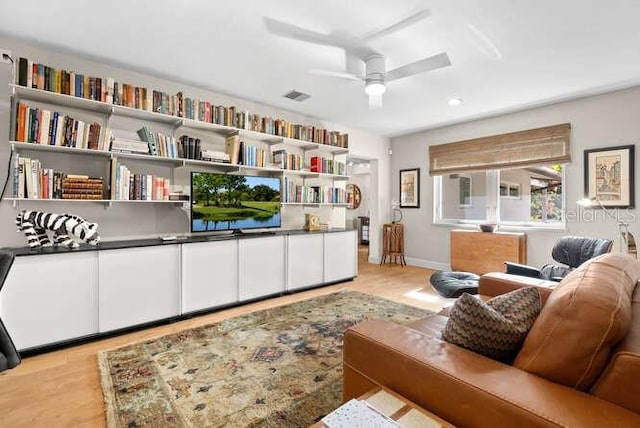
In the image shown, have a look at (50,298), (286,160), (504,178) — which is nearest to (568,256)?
(504,178)

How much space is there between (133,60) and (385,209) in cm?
448

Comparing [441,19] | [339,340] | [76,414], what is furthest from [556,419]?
[441,19]

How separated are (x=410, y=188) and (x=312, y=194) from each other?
222 cm

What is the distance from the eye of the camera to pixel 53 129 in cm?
257

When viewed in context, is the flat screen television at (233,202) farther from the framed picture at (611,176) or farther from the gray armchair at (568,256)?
the framed picture at (611,176)

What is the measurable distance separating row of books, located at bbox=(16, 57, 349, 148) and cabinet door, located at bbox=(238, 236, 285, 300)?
136cm

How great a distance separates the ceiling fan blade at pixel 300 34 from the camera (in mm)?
2387

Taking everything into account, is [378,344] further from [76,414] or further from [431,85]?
[431,85]

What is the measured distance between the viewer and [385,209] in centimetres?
602

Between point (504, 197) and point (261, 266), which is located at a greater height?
point (504, 197)

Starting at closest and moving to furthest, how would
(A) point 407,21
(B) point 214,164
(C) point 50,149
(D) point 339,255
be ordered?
1. (A) point 407,21
2. (C) point 50,149
3. (B) point 214,164
4. (D) point 339,255

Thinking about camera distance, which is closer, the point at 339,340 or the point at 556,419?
the point at 556,419

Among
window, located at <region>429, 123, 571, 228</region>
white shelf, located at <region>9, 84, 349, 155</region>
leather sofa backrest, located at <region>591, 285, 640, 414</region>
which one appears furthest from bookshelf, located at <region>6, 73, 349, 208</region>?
leather sofa backrest, located at <region>591, 285, 640, 414</region>

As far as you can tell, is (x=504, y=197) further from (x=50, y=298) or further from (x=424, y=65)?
(x=50, y=298)
